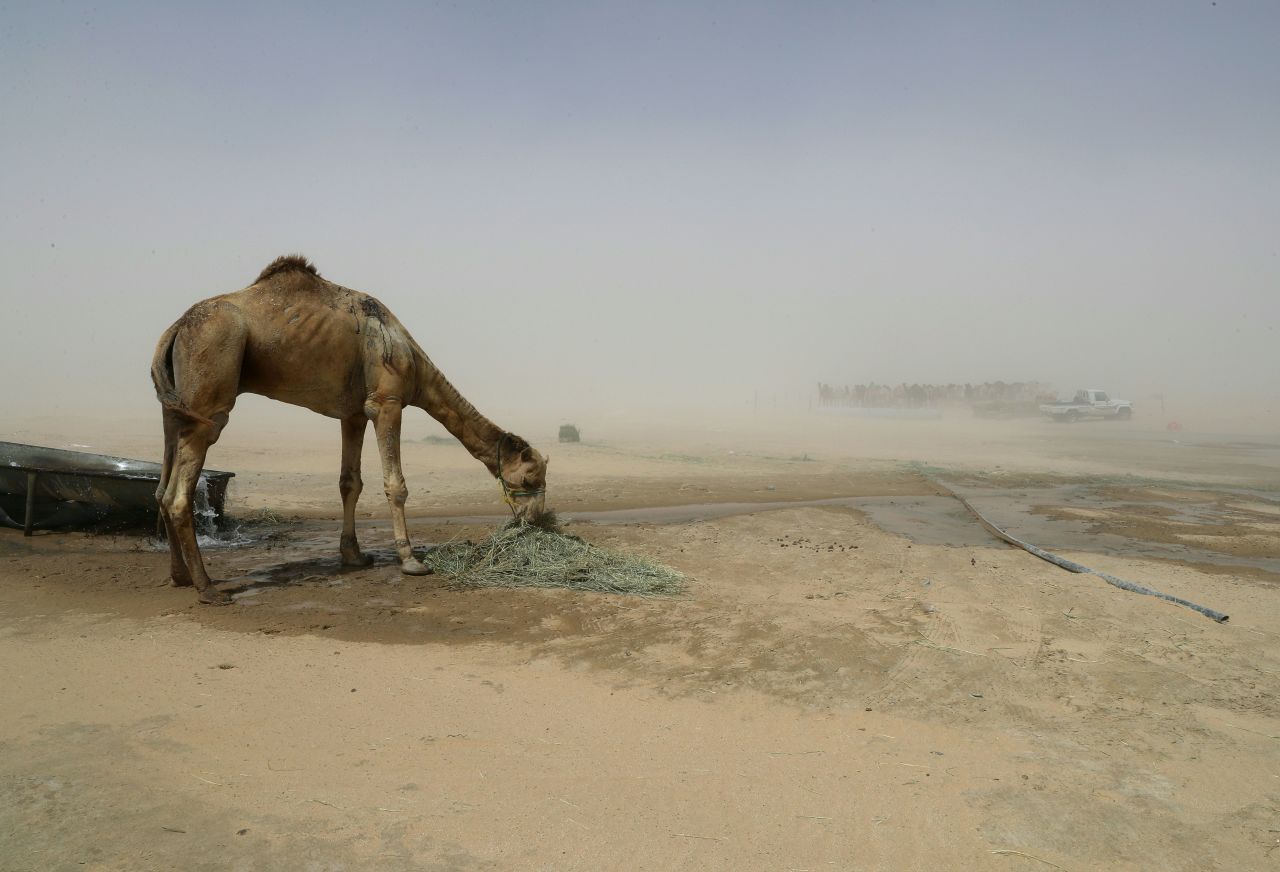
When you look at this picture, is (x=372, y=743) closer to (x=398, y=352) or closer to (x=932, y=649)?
(x=932, y=649)

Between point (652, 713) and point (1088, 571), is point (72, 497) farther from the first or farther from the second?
point (1088, 571)

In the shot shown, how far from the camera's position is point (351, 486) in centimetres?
859

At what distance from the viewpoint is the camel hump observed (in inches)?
295

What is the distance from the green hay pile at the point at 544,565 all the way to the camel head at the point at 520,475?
0.73 feet

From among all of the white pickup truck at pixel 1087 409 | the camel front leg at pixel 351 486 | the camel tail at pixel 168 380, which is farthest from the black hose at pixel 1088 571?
the white pickup truck at pixel 1087 409

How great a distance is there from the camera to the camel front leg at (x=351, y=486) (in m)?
8.34

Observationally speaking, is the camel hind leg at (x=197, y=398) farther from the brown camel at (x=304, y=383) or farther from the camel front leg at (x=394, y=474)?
the camel front leg at (x=394, y=474)

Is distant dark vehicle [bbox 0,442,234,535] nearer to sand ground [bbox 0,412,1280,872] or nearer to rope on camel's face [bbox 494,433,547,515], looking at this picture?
sand ground [bbox 0,412,1280,872]

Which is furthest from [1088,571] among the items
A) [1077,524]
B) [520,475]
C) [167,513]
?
[167,513]

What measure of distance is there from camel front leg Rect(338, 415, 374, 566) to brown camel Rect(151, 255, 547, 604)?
13 millimetres

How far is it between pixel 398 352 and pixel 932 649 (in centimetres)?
613

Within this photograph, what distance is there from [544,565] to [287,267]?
13.8 ft

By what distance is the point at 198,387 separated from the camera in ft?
22.1

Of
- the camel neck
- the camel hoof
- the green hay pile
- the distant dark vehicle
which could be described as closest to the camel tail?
the camel hoof
